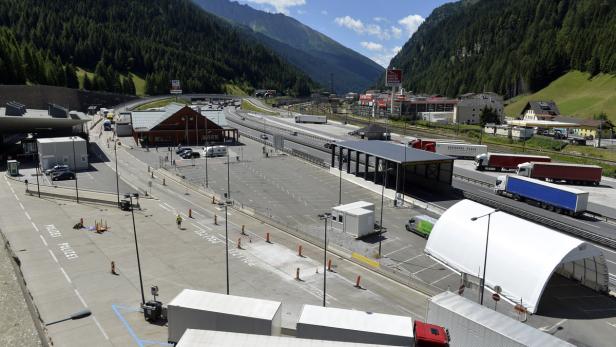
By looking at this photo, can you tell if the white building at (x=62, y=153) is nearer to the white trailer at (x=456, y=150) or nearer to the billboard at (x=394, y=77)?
the white trailer at (x=456, y=150)

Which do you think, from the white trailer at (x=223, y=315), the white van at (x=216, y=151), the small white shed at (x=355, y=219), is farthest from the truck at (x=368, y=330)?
the white van at (x=216, y=151)

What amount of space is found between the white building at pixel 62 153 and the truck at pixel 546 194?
192 feet

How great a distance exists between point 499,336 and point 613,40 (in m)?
192

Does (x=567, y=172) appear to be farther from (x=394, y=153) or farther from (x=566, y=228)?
(x=566, y=228)

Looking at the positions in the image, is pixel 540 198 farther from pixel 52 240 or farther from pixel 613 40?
pixel 613 40

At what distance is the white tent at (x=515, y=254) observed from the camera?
89.0 ft

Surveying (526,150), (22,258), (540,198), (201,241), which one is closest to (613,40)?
(526,150)

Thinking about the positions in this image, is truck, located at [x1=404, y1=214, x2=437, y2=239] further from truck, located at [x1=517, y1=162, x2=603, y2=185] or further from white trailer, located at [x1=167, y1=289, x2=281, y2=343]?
truck, located at [x1=517, y1=162, x2=603, y2=185]

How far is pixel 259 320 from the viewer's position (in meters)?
20.6

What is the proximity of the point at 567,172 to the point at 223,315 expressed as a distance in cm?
5980

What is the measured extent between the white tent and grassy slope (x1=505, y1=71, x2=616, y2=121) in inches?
5088

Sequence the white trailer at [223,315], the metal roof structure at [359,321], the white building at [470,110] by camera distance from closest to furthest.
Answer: the metal roof structure at [359,321]
the white trailer at [223,315]
the white building at [470,110]

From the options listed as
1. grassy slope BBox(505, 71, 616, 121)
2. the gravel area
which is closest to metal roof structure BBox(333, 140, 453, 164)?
the gravel area

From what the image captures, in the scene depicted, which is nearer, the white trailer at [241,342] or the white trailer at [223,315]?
the white trailer at [241,342]
